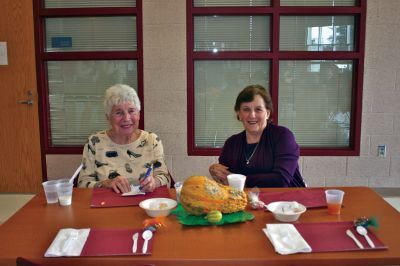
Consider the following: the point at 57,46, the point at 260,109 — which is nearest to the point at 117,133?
the point at 260,109

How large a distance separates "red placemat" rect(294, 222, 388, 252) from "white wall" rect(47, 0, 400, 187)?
232 centimetres

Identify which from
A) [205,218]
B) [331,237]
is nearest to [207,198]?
[205,218]

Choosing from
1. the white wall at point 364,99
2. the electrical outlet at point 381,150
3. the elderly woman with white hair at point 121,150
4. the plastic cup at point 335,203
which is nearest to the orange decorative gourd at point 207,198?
the plastic cup at point 335,203

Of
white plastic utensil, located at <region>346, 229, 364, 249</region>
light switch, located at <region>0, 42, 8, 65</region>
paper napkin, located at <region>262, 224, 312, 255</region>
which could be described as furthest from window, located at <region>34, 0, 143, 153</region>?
white plastic utensil, located at <region>346, 229, 364, 249</region>

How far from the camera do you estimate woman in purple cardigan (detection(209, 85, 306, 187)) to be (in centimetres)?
198

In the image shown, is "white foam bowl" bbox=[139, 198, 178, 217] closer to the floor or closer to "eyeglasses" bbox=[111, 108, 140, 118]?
"eyeglasses" bbox=[111, 108, 140, 118]

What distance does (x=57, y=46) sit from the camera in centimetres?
364

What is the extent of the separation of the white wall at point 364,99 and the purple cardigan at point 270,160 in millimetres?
1450

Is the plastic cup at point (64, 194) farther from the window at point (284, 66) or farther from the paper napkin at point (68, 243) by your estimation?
the window at point (284, 66)

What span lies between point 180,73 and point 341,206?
7.51ft

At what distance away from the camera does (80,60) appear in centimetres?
363

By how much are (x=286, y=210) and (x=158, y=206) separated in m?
0.50

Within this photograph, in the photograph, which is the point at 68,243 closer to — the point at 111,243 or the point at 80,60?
the point at 111,243

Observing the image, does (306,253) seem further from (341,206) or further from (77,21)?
(77,21)
